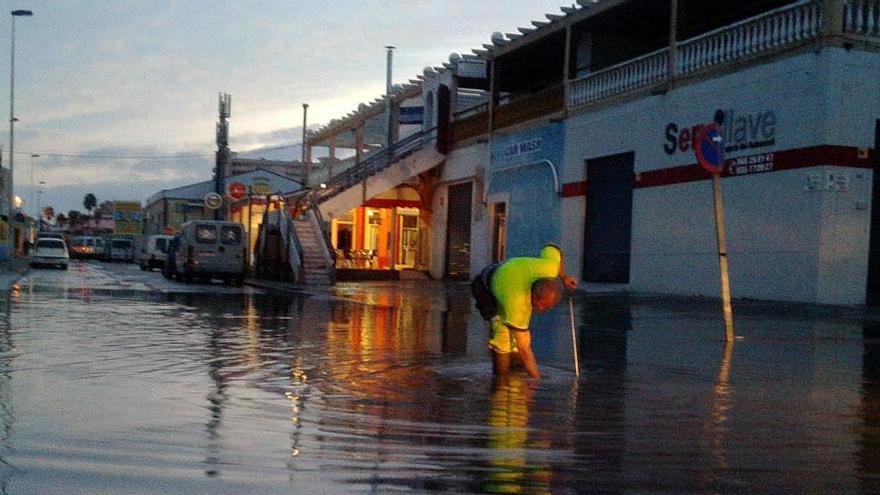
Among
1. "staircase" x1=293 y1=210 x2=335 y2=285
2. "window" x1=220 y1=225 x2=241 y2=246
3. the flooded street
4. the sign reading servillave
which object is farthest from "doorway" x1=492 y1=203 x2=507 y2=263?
the flooded street

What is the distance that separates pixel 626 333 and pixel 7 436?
417 inches

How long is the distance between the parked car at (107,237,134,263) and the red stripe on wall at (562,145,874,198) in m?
59.5

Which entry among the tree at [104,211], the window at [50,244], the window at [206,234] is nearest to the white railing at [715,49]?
the window at [206,234]

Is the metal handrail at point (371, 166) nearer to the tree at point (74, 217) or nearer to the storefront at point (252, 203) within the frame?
the storefront at point (252, 203)

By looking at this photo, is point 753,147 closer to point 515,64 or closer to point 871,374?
point 871,374

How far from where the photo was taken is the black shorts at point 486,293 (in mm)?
9000

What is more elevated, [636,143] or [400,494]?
[636,143]

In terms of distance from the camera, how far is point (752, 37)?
2097 centimetres

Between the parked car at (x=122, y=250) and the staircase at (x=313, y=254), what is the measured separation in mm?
45846

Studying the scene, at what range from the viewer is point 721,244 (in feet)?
43.7

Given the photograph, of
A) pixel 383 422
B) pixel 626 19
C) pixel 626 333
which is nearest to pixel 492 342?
pixel 383 422

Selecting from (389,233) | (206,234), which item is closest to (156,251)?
(389,233)

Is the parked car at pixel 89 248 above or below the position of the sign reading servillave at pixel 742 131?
below

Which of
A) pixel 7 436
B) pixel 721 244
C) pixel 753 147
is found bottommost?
pixel 7 436
